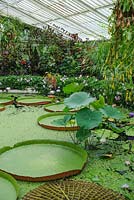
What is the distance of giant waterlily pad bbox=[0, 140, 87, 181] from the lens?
2.31 m

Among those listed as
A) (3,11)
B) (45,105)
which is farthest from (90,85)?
(3,11)

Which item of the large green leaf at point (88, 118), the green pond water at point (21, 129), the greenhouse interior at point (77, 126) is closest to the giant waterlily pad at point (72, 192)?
the greenhouse interior at point (77, 126)

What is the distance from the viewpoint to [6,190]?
204 centimetres

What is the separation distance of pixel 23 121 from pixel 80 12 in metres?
3.33

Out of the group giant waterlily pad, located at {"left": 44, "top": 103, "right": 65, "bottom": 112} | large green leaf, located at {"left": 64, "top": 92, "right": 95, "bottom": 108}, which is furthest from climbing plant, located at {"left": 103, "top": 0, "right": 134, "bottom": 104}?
giant waterlily pad, located at {"left": 44, "top": 103, "right": 65, "bottom": 112}

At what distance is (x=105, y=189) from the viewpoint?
6.75ft

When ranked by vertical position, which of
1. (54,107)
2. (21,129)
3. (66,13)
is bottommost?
(21,129)

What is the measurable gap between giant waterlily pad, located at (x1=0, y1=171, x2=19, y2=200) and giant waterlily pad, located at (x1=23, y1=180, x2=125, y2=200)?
88mm

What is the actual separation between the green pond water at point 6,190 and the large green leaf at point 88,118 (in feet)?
2.69

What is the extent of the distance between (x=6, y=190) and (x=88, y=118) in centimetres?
99

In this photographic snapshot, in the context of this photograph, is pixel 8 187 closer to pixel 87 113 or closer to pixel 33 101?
pixel 87 113

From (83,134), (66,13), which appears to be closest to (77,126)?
(83,134)

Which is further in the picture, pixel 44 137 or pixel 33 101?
pixel 33 101

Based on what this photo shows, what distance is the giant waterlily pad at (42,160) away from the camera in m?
2.31
